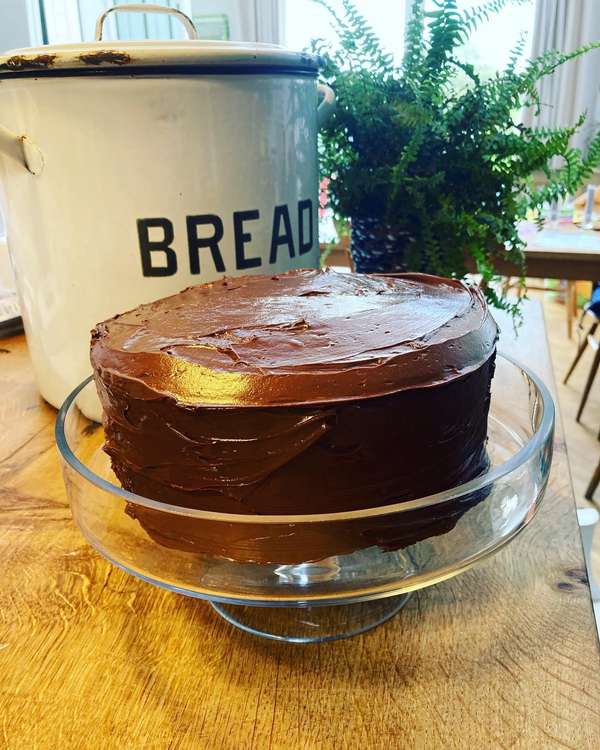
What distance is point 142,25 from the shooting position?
3.10 metres

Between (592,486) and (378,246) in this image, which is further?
(592,486)

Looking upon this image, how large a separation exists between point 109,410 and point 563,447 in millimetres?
453

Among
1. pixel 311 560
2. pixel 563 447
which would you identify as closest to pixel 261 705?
pixel 311 560

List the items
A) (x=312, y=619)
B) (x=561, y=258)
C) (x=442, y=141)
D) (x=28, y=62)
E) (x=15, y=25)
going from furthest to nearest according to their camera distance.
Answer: (x=15, y=25)
(x=561, y=258)
(x=442, y=141)
(x=28, y=62)
(x=312, y=619)

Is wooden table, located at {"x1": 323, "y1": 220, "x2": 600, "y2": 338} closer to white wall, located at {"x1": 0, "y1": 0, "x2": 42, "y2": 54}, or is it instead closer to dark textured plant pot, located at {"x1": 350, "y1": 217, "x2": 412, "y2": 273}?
dark textured plant pot, located at {"x1": 350, "y1": 217, "x2": 412, "y2": 273}

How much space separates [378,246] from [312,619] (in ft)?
1.80

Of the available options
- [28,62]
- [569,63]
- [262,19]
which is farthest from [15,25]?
→ [569,63]

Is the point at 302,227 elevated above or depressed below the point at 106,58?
below

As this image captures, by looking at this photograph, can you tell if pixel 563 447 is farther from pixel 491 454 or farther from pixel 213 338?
pixel 213 338

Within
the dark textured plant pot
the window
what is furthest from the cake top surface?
the window

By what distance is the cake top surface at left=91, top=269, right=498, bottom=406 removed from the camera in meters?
0.36

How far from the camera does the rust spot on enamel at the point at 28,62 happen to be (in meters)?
0.55

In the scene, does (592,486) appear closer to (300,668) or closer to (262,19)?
(300,668)

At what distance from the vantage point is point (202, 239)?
63 centimetres
